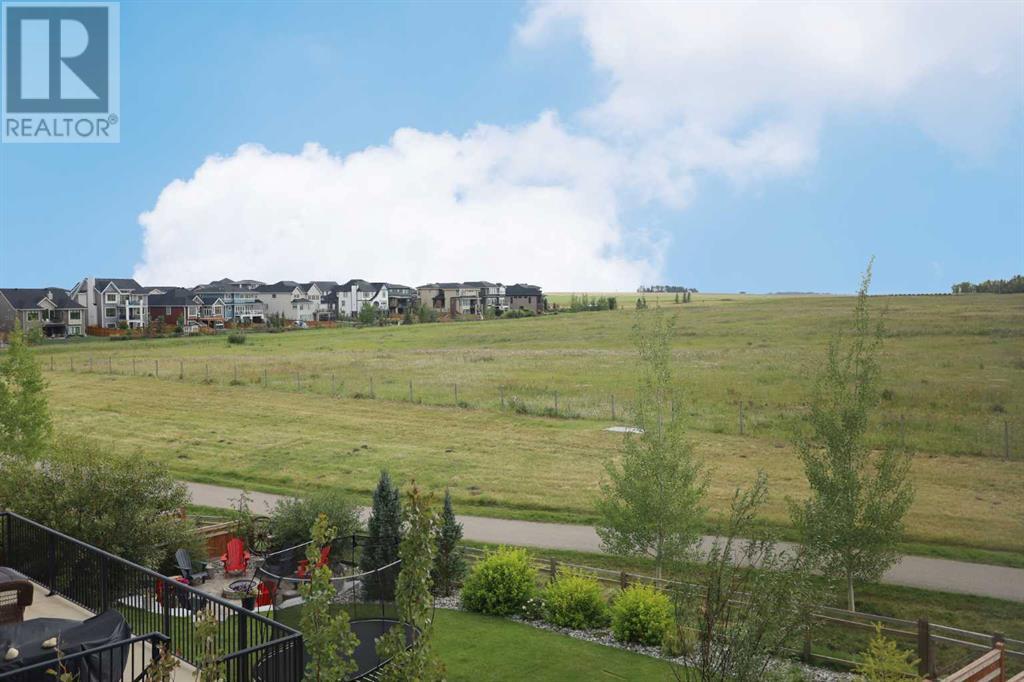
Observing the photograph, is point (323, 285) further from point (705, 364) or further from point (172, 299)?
point (705, 364)

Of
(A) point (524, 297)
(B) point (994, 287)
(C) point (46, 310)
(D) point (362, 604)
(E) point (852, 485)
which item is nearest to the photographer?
(D) point (362, 604)

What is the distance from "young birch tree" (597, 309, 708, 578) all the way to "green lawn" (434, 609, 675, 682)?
3.26 m

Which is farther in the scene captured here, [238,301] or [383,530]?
[238,301]

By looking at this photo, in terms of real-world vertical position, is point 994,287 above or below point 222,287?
below

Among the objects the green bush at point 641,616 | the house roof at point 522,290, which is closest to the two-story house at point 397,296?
the house roof at point 522,290

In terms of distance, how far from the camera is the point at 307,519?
1833 cm

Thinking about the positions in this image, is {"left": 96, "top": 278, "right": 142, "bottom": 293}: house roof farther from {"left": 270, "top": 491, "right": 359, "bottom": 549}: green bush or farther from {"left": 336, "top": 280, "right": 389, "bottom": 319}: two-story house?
{"left": 270, "top": 491, "right": 359, "bottom": 549}: green bush

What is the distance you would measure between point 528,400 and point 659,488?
950 inches

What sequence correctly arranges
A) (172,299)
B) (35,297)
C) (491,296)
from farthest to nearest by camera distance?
1. (491,296)
2. (172,299)
3. (35,297)

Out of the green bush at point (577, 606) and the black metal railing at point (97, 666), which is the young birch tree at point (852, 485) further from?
the black metal railing at point (97, 666)

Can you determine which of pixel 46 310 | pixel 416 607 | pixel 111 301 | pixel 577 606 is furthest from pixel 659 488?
pixel 111 301

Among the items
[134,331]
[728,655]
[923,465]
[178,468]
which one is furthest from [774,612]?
[134,331]

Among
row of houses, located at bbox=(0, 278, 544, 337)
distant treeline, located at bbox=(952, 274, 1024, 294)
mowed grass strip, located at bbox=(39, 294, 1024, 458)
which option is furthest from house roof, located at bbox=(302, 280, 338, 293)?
distant treeline, located at bbox=(952, 274, 1024, 294)

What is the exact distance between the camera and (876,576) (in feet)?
52.4
